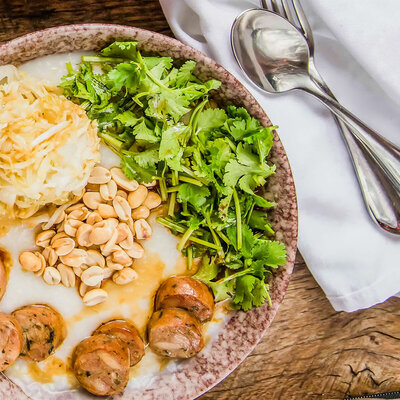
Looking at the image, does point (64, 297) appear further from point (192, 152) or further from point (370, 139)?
point (370, 139)

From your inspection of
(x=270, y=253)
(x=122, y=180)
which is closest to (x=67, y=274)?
(x=122, y=180)

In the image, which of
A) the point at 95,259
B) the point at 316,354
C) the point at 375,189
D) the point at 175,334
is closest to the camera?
the point at 175,334

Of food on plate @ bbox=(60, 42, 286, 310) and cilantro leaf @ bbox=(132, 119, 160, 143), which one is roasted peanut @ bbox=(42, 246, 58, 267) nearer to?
food on plate @ bbox=(60, 42, 286, 310)

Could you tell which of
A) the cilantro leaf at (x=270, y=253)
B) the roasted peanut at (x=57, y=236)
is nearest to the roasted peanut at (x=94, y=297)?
the roasted peanut at (x=57, y=236)

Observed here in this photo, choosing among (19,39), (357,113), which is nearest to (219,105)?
(357,113)

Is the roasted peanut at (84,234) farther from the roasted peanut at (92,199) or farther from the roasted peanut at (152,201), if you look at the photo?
the roasted peanut at (152,201)
